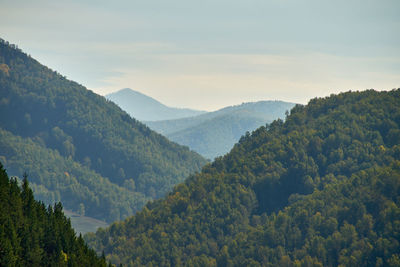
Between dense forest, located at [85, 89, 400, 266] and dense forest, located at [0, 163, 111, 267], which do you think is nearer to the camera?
dense forest, located at [0, 163, 111, 267]

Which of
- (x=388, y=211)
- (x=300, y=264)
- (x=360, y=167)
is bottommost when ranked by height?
(x=300, y=264)

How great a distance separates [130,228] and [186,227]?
17.5m

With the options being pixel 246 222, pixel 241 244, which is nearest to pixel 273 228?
pixel 241 244

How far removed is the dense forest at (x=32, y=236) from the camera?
234ft

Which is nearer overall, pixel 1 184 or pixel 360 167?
pixel 1 184

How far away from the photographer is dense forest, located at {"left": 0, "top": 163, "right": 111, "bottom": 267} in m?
71.4

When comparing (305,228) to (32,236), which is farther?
(305,228)

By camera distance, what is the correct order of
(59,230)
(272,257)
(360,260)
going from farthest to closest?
1. (272,257)
2. (360,260)
3. (59,230)

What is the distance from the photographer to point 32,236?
78750 mm

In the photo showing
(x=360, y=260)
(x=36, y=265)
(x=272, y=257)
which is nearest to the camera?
(x=36, y=265)

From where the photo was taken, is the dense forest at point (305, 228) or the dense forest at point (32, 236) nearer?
the dense forest at point (32, 236)

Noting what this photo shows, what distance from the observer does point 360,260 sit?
147250 mm

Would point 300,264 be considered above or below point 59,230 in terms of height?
below

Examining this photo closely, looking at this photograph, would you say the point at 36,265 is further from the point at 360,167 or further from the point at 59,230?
the point at 360,167
